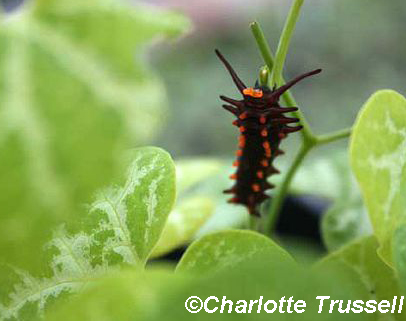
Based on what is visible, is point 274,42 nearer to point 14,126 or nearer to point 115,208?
point 115,208

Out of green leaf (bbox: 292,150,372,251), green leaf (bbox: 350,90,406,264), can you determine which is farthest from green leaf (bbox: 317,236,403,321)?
green leaf (bbox: 292,150,372,251)

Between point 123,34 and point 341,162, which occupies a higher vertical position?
point 123,34

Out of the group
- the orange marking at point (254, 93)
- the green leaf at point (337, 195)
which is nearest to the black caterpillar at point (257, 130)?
the orange marking at point (254, 93)

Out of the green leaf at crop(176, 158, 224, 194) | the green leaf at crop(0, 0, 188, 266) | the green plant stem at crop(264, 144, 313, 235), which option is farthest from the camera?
the green leaf at crop(176, 158, 224, 194)

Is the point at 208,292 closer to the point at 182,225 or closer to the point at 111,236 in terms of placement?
the point at 111,236

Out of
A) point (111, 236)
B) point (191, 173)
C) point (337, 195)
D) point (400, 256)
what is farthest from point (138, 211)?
point (337, 195)

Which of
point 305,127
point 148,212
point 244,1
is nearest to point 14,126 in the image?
point 148,212

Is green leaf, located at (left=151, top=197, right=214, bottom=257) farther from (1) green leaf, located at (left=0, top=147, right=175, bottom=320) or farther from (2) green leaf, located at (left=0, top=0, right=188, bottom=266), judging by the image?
(2) green leaf, located at (left=0, top=0, right=188, bottom=266)

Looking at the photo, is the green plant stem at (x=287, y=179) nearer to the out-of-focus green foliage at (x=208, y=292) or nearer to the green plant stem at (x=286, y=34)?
the green plant stem at (x=286, y=34)
